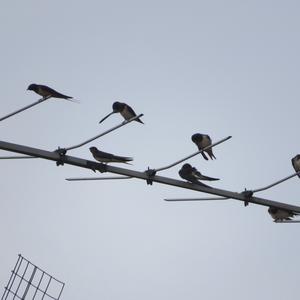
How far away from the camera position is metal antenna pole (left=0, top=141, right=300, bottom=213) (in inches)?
189

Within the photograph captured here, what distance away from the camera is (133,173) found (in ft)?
17.6

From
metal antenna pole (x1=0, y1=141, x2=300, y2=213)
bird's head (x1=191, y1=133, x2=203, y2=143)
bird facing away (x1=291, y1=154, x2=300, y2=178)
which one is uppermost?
bird's head (x1=191, y1=133, x2=203, y2=143)

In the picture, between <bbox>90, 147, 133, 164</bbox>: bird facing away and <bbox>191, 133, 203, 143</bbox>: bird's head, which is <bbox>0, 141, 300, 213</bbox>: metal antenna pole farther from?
<bbox>191, 133, 203, 143</bbox>: bird's head

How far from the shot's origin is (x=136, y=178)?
17.7ft

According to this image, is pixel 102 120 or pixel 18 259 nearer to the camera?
pixel 102 120

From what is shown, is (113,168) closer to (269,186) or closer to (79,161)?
(79,161)

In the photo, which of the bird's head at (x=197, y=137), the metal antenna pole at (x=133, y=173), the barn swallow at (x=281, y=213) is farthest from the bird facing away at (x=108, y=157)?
the bird's head at (x=197, y=137)

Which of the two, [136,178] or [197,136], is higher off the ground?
[197,136]

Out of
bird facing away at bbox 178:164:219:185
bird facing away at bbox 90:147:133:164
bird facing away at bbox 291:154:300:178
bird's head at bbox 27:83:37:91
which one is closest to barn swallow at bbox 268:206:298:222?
bird facing away at bbox 178:164:219:185

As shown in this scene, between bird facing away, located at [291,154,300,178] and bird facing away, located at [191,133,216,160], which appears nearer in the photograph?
bird facing away, located at [291,154,300,178]

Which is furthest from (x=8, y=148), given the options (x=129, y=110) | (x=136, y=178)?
(x=129, y=110)

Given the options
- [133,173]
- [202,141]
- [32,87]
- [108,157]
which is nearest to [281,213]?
[108,157]

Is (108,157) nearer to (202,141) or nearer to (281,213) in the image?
(281,213)

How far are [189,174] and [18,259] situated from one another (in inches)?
258
